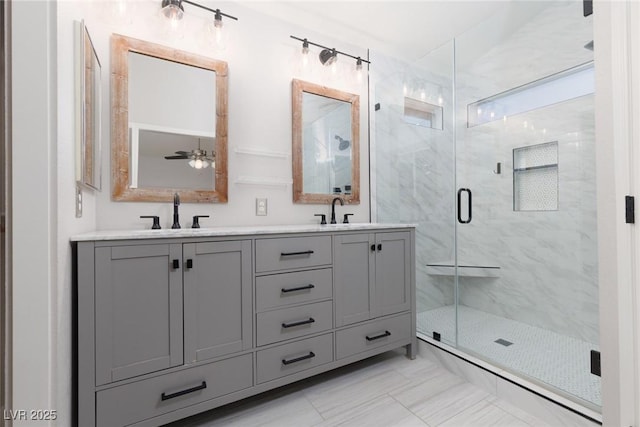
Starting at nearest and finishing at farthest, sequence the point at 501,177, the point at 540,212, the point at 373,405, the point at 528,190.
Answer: the point at 373,405 < the point at 540,212 < the point at 528,190 < the point at 501,177

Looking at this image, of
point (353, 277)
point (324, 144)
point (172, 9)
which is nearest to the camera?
point (172, 9)

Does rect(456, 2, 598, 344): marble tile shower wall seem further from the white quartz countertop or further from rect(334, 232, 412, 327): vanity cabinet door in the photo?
the white quartz countertop

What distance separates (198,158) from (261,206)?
1.75 ft

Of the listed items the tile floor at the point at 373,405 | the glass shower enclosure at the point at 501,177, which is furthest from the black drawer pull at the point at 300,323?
the glass shower enclosure at the point at 501,177

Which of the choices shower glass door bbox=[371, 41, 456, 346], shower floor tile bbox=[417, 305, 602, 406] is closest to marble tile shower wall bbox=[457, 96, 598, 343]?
shower floor tile bbox=[417, 305, 602, 406]

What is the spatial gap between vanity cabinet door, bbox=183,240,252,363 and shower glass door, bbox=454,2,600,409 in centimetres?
158

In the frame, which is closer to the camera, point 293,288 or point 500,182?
point 293,288

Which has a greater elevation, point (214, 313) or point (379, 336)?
point (214, 313)

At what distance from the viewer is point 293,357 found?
169cm

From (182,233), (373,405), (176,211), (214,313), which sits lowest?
(373,405)

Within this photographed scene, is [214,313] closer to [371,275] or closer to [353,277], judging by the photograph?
[353,277]

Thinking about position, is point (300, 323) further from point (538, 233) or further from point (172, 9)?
point (538, 233)

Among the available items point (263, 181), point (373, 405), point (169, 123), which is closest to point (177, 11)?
point (169, 123)

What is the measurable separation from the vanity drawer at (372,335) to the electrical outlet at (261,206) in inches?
38.5
